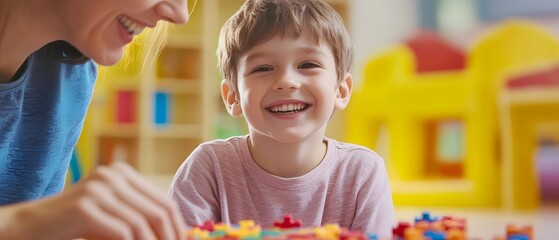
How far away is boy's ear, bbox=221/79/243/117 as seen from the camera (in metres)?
1.30

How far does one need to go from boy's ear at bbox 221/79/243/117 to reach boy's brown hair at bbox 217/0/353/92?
13mm

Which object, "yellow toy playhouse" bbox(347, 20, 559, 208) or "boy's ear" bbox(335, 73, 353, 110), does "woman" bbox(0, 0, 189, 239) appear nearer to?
"boy's ear" bbox(335, 73, 353, 110)

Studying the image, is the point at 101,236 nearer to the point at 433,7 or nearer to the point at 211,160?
the point at 211,160

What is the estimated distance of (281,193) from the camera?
1.21m

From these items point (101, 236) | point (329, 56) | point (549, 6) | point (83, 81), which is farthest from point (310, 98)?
point (549, 6)

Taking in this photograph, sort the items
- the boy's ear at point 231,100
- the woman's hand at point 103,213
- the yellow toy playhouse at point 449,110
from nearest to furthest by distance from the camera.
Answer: the woman's hand at point 103,213 → the boy's ear at point 231,100 → the yellow toy playhouse at point 449,110

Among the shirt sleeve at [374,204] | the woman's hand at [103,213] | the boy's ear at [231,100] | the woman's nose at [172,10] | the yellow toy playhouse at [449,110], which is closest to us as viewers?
the woman's hand at [103,213]

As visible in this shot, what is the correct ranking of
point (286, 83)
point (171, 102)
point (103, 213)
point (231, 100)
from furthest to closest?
point (171, 102), point (231, 100), point (286, 83), point (103, 213)

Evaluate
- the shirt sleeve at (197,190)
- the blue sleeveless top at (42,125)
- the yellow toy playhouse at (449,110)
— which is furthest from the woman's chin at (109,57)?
the yellow toy playhouse at (449,110)

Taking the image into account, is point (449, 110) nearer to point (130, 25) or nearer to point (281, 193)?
point (281, 193)

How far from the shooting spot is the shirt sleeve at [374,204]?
1.17 meters

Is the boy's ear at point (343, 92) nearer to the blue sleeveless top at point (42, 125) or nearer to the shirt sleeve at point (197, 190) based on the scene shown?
the shirt sleeve at point (197, 190)

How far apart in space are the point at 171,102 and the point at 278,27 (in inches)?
191

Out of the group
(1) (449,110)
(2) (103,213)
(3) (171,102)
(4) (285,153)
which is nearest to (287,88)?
(4) (285,153)
